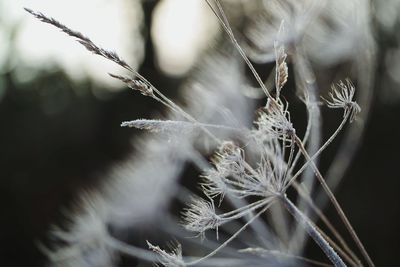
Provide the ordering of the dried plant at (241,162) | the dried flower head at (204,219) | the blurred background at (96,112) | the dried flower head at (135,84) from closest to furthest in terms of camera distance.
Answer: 1. the dried flower head at (135,84)
2. the dried plant at (241,162)
3. the dried flower head at (204,219)
4. the blurred background at (96,112)

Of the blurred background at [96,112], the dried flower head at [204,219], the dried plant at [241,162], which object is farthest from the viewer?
the blurred background at [96,112]

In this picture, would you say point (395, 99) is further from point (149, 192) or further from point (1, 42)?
point (1, 42)

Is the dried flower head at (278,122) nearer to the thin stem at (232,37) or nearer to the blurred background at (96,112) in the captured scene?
the thin stem at (232,37)

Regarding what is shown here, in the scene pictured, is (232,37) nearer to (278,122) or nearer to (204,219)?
(278,122)

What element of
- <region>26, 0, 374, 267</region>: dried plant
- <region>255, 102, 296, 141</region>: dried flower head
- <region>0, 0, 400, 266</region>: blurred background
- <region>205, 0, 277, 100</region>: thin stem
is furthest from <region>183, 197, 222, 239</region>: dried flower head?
<region>0, 0, 400, 266</region>: blurred background

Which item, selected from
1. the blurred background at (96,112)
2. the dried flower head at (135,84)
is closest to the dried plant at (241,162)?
the dried flower head at (135,84)

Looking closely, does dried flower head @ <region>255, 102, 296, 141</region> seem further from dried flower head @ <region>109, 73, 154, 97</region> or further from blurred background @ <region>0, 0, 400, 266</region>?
blurred background @ <region>0, 0, 400, 266</region>
